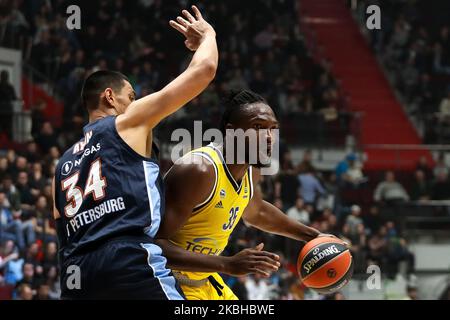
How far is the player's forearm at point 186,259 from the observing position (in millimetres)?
4496

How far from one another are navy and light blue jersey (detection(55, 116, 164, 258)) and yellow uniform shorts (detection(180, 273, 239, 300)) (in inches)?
38.5

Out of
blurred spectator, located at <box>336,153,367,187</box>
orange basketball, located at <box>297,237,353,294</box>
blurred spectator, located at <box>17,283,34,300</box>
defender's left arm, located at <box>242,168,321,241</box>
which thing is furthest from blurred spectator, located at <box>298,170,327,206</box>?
orange basketball, located at <box>297,237,353,294</box>

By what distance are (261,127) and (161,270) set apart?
40.3 inches

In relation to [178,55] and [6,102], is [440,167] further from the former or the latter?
[6,102]

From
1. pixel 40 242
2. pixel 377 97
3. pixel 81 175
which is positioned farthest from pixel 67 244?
pixel 377 97

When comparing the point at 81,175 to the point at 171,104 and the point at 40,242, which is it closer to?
the point at 171,104

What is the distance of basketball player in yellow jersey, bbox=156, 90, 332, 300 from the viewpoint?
4483mm

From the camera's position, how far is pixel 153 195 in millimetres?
4121

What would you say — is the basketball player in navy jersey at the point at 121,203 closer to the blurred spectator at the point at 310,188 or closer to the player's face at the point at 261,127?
the player's face at the point at 261,127

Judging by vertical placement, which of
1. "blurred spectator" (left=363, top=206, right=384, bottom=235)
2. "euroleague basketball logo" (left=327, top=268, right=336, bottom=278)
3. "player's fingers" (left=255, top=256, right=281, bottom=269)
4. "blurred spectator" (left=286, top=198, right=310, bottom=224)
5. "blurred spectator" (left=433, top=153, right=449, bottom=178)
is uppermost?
"player's fingers" (left=255, top=256, right=281, bottom=269)

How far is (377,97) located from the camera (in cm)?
1734

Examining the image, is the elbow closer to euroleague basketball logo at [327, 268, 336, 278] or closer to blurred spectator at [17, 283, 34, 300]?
euroleague basketball logo at [327, 268, 336, 278]

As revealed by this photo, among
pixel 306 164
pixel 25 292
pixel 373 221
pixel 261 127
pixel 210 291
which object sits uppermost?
pixel 261 127

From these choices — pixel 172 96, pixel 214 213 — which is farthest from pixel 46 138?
pixel 172 96
